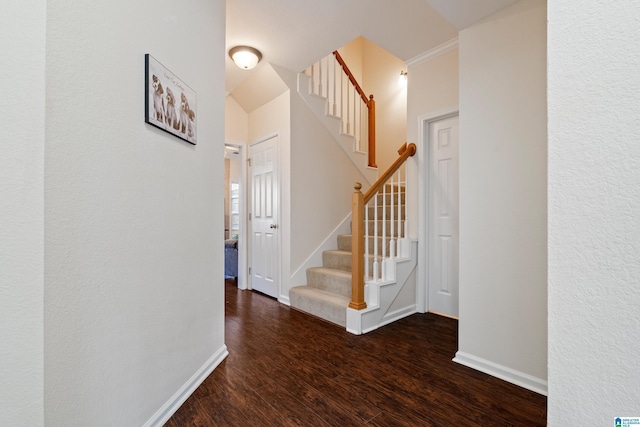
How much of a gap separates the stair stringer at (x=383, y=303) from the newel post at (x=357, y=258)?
89mm

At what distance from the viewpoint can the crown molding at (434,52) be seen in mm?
2694

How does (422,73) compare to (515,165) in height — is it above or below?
above

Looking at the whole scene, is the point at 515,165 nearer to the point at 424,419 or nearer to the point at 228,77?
the point at 424,419

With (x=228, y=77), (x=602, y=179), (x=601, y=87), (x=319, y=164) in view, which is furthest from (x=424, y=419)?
(x=228, y=77)

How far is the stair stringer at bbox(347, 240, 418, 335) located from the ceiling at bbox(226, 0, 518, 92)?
2.00 meters

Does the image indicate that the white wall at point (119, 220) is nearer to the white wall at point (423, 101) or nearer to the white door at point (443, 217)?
the white wall at point (423, 101)

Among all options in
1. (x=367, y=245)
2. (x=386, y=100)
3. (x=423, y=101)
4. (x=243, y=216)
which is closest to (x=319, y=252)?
(x=367, y=245)

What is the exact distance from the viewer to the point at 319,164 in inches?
142

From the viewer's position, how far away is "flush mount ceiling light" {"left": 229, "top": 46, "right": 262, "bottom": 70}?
286cm

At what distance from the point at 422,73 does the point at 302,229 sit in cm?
218

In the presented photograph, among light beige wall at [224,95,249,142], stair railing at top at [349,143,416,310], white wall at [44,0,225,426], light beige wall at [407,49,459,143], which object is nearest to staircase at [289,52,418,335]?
stair railing at top at [349,143,416,310]

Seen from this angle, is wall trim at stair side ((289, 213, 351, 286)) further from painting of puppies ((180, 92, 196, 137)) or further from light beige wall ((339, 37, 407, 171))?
painting of puppies ((180, 92, 196, 137))

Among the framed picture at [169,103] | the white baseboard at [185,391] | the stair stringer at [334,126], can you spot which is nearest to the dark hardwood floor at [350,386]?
the white baseboard at [185,391]

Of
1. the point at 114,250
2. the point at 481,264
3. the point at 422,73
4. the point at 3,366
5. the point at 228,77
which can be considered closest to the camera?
the point at 3,366
